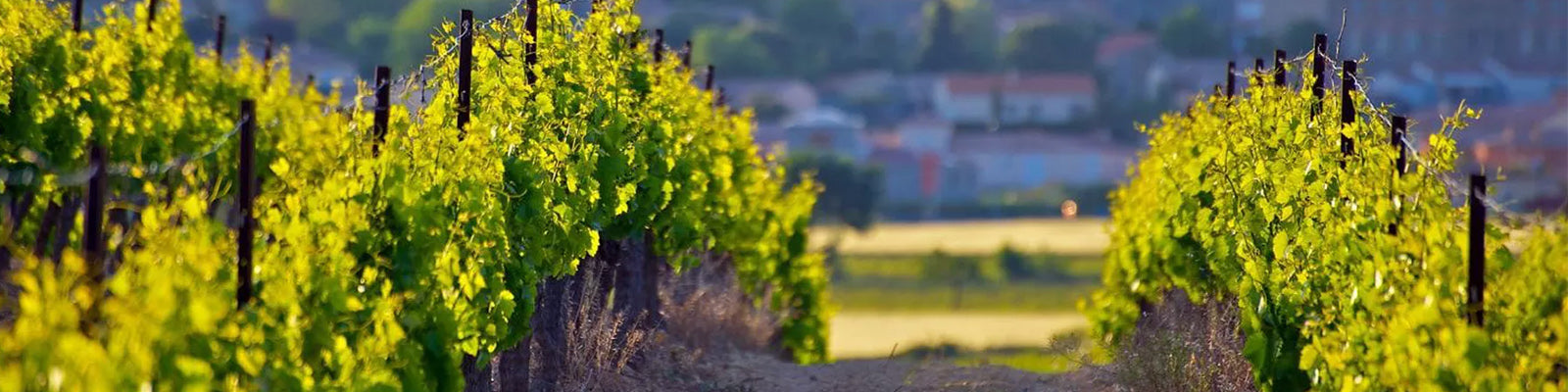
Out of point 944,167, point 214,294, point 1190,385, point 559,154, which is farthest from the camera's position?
point 944,167

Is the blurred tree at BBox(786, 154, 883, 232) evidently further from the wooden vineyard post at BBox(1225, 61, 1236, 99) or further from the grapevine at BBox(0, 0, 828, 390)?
the wooden vineyard post at BBox(1225, 61, 1236, 99)

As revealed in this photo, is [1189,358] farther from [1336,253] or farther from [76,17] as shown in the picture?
[76,17]

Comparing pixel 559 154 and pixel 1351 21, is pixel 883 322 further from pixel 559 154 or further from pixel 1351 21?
pixel 1351 21

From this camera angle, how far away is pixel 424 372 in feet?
33.3

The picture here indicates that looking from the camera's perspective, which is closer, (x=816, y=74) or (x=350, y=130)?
(x=350, y=130)

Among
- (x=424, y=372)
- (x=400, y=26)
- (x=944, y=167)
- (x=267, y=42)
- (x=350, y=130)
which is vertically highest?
(x=400, y=26)

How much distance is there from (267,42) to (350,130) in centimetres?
1513

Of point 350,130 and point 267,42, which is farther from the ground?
point 267,42

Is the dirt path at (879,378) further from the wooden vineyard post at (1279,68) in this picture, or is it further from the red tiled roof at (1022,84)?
the red tiled roof at (1022,84)

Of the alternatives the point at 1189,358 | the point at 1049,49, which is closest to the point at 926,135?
the point at 1049,49

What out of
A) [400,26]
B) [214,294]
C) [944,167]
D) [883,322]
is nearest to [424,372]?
[214,294]

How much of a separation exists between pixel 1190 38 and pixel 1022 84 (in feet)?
49.4

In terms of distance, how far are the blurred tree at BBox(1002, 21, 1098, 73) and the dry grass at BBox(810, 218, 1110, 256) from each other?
2090 inches

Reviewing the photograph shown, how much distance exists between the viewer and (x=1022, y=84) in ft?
463
